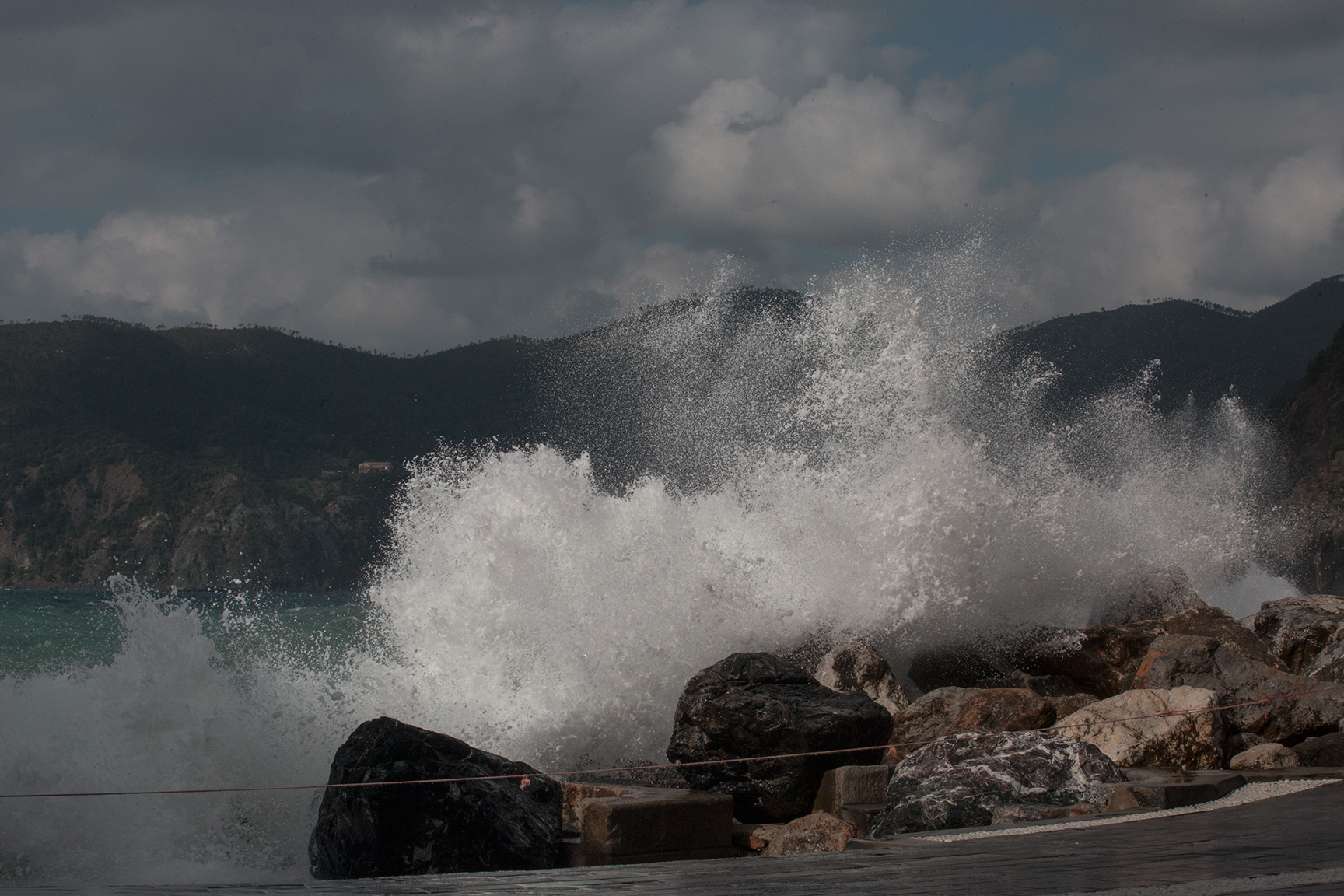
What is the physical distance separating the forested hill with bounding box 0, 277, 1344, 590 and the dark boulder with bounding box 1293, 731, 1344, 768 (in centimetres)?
3868

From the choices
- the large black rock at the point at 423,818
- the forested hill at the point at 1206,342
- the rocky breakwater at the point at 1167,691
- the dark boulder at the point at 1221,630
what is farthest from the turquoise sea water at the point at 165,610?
the forested hill at the point at 1206,342

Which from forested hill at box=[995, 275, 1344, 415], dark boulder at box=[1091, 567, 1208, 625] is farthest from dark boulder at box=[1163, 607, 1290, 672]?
forested hill at box=[995, 275, 1344, 415]

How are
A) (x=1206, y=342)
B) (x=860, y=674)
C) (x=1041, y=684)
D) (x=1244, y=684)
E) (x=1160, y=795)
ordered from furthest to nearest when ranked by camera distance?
1. (x=1206, y=342)
2. (x=1041, y=684)
3. (x=860, y=674)
4. (x=1244, y=684)
5. (x=1160, y=795)

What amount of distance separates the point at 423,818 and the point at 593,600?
6599 millimetres

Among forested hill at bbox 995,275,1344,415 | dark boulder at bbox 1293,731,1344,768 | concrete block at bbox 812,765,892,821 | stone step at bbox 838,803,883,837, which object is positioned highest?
forested hill at bbox 995,275,1344,415

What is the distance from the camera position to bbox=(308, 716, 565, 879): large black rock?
25.6 ft

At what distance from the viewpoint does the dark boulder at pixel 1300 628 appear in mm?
14609

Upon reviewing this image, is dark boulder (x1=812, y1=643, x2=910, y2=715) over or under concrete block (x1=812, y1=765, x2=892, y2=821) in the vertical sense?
over

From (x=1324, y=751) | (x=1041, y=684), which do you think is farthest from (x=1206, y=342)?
(x=1324, y=751)

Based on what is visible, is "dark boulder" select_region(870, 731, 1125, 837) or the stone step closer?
"dark boulder" select_region(870, 731, 1125, 837)

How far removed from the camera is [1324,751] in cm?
949

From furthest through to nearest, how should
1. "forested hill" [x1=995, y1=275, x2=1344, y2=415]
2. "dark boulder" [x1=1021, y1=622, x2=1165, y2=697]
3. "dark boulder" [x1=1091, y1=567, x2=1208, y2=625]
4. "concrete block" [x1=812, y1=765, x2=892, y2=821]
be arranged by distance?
"forested hill" [x1=995, y1=275, x2=1344, y2=415] < "dark boulder" [x1=1091, y1=567, x2=1208, y2=625] < "dark boulder" [x1=1021, y1=622, x2=1165, y2=697] < "concrete block" [x1=812, y1=765, x2=892, y2=821]

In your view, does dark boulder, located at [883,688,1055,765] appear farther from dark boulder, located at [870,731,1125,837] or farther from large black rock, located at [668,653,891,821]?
dark boulder, located at [870,731,1125,837]

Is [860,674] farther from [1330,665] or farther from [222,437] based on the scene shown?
[222,437]
